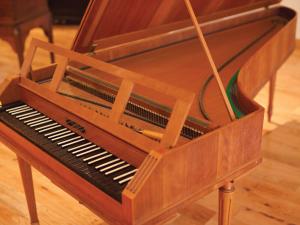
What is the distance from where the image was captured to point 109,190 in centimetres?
143

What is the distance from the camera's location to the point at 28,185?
88.9 inches

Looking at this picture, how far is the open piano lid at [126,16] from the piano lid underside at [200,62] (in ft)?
0.58

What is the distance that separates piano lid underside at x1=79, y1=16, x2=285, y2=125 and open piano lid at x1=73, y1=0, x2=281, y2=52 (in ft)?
0.58

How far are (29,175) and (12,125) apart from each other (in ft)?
1.40

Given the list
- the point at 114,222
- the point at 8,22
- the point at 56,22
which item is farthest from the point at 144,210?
the point at 56,22

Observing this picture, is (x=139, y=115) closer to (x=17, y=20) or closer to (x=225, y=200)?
(x=225, y=200)

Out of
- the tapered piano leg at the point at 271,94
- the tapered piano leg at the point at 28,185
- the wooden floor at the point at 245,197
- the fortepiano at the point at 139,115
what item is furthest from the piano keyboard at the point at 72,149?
the tapered piano leg at the point at 271,94

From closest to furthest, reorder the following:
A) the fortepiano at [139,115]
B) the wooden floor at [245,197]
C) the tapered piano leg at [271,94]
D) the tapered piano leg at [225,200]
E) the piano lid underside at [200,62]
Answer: the fortepiano at [139,115]
the tapered piano leg at [225,200]
the piano lid underside at [200,62]
the wooden floor at [245,197]
the tapered piano leg at [271,94]

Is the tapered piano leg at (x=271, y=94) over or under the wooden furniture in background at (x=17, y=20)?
under

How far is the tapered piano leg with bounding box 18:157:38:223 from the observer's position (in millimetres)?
2219

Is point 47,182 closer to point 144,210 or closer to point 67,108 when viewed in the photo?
point 67,108

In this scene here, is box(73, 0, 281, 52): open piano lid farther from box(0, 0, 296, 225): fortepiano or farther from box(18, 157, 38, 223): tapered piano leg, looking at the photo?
box(18, 157, 38, 223): tapered piano leg

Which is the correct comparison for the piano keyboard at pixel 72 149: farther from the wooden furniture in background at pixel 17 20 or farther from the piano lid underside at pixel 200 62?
the wooden furniture in background at pixel 17 20

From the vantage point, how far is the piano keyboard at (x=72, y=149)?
58.6 inches
